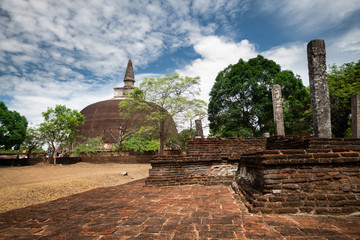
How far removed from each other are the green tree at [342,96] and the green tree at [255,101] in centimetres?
179

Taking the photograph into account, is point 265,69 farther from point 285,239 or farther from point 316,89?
point 285,239

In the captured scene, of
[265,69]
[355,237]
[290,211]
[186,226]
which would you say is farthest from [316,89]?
[265,69]

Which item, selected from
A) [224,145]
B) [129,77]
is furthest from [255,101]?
[129,77]

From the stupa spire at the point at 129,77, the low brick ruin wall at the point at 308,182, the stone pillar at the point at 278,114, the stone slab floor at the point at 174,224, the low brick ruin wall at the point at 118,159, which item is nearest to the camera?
the stone slab floor at the point at 174,224

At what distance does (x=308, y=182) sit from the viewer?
9.69 feet

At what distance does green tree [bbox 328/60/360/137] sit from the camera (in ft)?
47.1

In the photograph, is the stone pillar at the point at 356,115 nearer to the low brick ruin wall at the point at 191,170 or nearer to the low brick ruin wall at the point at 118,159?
the low brick ruin wall at the point at 191,170

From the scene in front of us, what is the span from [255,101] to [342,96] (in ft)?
18.6

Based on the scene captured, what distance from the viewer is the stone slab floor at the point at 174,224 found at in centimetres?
213

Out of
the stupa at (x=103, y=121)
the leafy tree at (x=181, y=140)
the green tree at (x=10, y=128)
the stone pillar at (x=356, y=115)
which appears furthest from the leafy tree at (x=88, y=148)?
the stone pillar at (x=356, y=115)

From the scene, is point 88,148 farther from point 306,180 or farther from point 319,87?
point 306,180

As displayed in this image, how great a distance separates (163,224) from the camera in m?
2.47

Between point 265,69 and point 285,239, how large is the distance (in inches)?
676

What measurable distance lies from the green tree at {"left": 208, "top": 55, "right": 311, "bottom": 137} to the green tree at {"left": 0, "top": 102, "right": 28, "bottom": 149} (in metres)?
26.2
